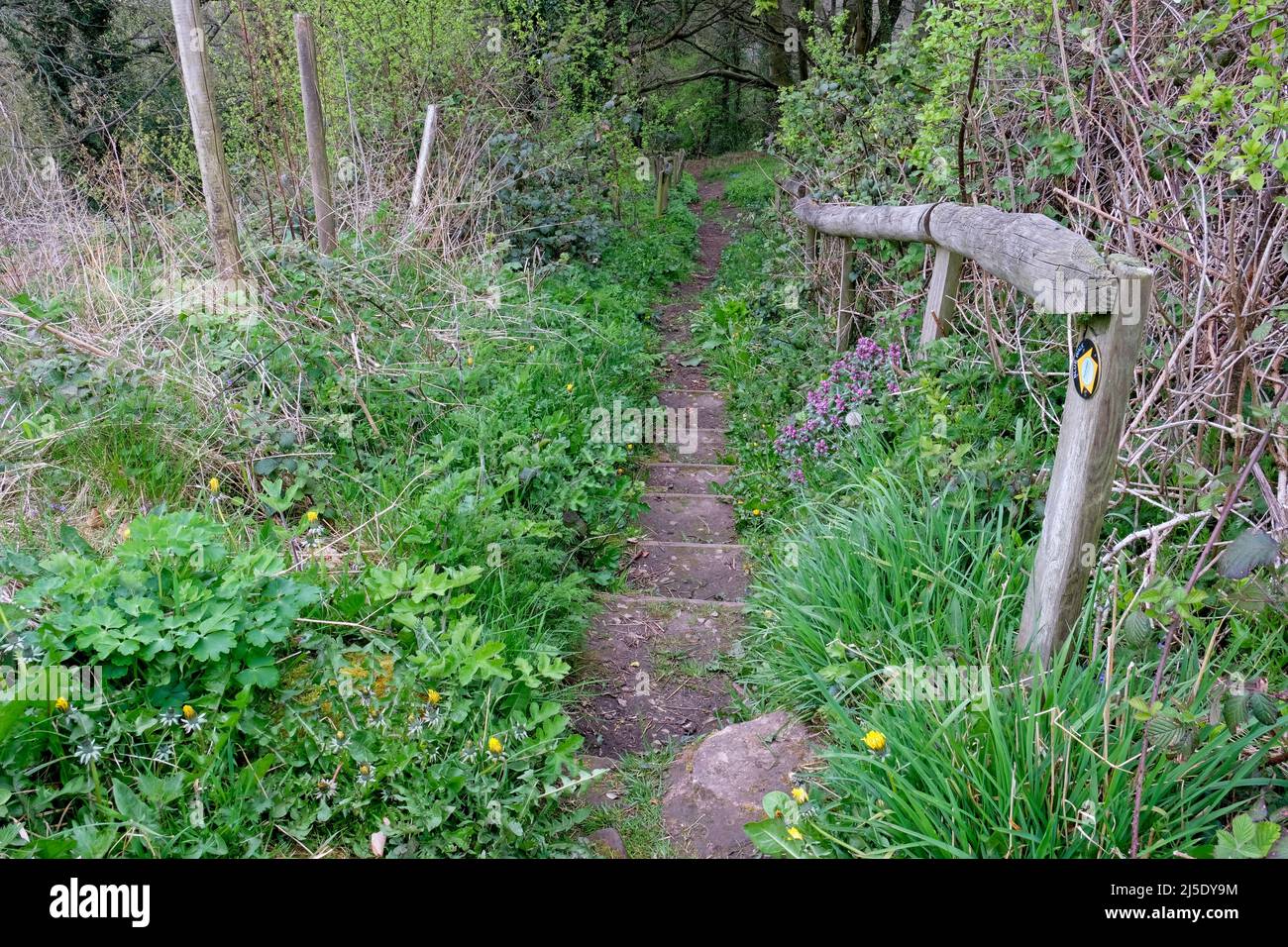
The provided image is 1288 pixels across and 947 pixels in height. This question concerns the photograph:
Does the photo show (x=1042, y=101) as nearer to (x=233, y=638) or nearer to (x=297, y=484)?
(x=297, y=484)

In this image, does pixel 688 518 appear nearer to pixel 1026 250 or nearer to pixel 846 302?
pixel 846 302

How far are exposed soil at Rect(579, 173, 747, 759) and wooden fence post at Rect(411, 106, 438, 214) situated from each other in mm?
2983

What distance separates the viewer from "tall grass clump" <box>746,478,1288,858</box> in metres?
2.03

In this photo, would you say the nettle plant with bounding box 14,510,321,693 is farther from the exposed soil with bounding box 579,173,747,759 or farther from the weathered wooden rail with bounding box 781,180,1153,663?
the weathered wooden rail with bounding box 781,180,1153,663

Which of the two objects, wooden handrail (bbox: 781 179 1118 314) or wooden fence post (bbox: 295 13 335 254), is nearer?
wooden handrail (bbox: 781 179 1118 314)

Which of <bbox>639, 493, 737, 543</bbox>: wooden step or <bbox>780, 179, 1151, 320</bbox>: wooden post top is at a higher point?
<bbox>780, 179, 1151, 320</bbox>: wooden post top

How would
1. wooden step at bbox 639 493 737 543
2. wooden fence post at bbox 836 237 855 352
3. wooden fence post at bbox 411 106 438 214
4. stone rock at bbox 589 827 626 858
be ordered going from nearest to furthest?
stone rock at bbox 589 827 626 858
wooden step at bbox 639 493 737 543
wooden fence post at bbox 836 237 855 352
wooden fence post at bbox 411 106 438 214

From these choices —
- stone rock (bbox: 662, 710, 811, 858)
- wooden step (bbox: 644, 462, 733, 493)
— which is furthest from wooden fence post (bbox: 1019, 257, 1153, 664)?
wooden step (bbox: 644, 462, 733, 493)

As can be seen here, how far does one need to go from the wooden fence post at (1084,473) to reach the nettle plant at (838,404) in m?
2.00

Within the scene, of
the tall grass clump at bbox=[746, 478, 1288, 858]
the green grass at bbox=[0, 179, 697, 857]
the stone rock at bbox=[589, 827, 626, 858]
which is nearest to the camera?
the tall grass clump at bbox=[746, 478, 1288, 858]

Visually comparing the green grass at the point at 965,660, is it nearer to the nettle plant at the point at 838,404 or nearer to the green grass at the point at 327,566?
the nettle plant at the point at 838,404
